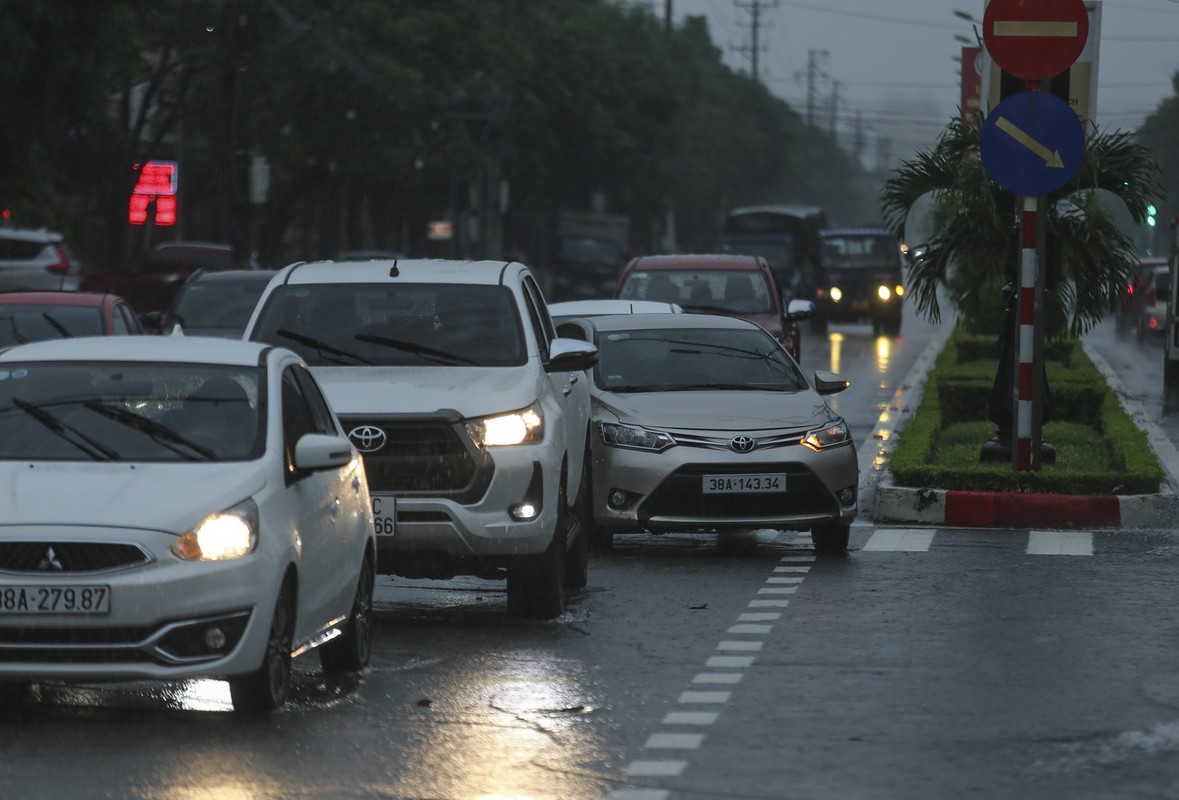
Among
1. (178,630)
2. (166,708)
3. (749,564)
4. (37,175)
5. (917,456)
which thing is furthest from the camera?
(37,175)

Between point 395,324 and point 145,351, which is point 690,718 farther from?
point 395,324

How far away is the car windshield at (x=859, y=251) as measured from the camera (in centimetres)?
5153

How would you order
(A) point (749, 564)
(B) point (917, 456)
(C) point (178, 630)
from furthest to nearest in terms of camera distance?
(B) point (917, 456) → (A) point (749, 564) → (C) point (178, 630)

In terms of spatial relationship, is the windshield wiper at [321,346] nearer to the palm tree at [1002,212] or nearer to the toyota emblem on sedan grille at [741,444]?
the toyota emblem on sedan grille at [741,444]

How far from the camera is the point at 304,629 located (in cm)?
860

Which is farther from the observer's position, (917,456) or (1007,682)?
(917,456)

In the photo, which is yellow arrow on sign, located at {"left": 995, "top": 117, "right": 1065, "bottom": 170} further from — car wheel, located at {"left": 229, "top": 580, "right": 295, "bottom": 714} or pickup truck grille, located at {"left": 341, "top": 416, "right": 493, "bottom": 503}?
car wheel, located at {"left": 229, "top": 580, "right": 295, "bottom": 714}

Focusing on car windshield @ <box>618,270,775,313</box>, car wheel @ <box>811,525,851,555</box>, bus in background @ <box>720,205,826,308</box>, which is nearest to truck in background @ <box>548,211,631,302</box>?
bus in background @ <box>720,205,826,308</box>

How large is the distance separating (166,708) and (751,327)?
7.35 metres

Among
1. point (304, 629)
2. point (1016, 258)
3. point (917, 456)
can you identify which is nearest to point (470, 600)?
point (304, 629)

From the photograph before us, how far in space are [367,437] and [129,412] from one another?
208 centimetres

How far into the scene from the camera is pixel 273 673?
327 inches

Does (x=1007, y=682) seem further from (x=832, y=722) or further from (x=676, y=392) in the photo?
(x=676, y=392)

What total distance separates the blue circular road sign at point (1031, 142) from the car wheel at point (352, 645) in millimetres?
7185
